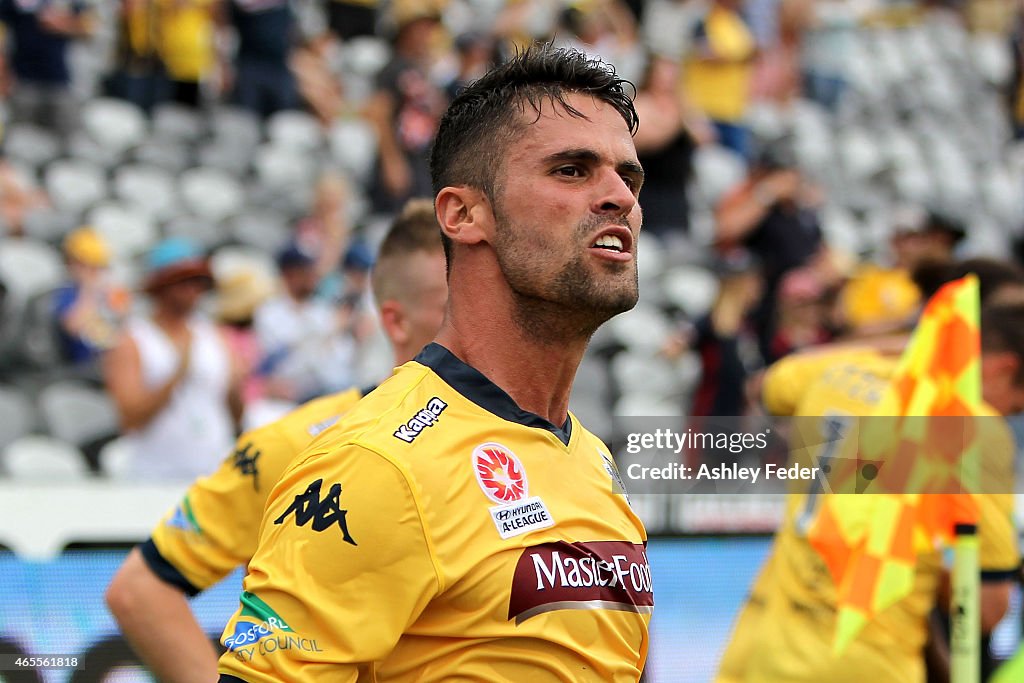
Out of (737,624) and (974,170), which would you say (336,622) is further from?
(974,170)

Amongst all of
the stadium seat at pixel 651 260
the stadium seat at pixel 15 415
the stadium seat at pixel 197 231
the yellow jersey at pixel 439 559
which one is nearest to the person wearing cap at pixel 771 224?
the stadium seat at pixel 651 260

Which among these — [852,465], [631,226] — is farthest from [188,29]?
[631,226]

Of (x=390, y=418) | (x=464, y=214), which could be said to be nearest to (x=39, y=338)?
(x=464, y=214)

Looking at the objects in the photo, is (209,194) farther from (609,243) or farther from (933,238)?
(609,243)

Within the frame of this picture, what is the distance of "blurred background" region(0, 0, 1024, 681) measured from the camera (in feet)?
17.2

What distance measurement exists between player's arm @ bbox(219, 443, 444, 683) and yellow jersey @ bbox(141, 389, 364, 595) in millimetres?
1303

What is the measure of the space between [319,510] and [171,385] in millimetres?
4787

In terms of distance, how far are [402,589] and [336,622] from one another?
12 cm

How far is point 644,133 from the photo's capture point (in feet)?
33.7

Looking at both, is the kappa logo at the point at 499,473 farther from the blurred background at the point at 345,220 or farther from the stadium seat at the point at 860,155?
the stadium seat at the point at 860,155

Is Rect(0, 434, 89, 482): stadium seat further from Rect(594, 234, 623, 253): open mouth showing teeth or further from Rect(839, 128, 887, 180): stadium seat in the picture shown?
Rect(839, 128, 887, 180): stadium seat

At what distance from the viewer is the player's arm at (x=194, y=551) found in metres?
3.42

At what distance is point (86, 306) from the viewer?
28.6 ft

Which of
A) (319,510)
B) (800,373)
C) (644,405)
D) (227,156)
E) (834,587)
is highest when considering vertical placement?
(227,156)
